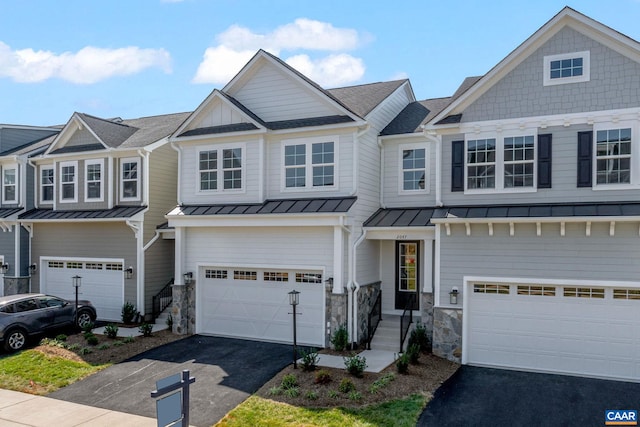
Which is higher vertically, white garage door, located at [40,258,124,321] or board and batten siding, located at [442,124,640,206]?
board and batten siding, located at [442,124,640,206]

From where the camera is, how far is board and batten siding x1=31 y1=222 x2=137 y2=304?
58.2 ft

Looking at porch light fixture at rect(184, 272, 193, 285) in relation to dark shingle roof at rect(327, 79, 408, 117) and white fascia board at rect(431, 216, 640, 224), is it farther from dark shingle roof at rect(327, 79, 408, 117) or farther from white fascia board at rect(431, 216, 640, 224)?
white fascia board at rect(431, 216, 640, 224)

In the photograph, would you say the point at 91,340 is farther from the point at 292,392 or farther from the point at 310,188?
the point at 310,188

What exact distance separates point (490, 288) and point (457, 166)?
3247 millimetres

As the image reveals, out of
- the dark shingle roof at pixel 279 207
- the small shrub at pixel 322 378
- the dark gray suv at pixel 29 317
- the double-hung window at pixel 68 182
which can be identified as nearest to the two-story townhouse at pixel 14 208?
the double-hung window at pixel 68 182

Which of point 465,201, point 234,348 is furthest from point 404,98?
point 234,348

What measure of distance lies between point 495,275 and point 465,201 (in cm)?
203

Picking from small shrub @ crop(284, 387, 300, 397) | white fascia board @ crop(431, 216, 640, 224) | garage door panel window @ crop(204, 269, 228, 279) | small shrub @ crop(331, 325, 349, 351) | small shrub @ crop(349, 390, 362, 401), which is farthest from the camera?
garage door panel window @ crop(204, 269, 228, 279)

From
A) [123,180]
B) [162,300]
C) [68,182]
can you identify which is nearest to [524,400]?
[162,300]

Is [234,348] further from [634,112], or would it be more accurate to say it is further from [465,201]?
[634,112]

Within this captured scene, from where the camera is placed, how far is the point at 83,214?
59.9 feet

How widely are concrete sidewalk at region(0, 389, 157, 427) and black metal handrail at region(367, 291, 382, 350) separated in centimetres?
663

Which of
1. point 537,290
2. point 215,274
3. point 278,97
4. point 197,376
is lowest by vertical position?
point 197,376

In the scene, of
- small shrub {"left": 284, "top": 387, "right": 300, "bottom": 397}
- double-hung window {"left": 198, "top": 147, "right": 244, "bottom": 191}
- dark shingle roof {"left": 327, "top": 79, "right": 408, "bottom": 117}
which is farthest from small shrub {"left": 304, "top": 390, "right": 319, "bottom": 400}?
dark shingle roof {"left": 327, "top": 79, "right": 408, "bottom": 117}
